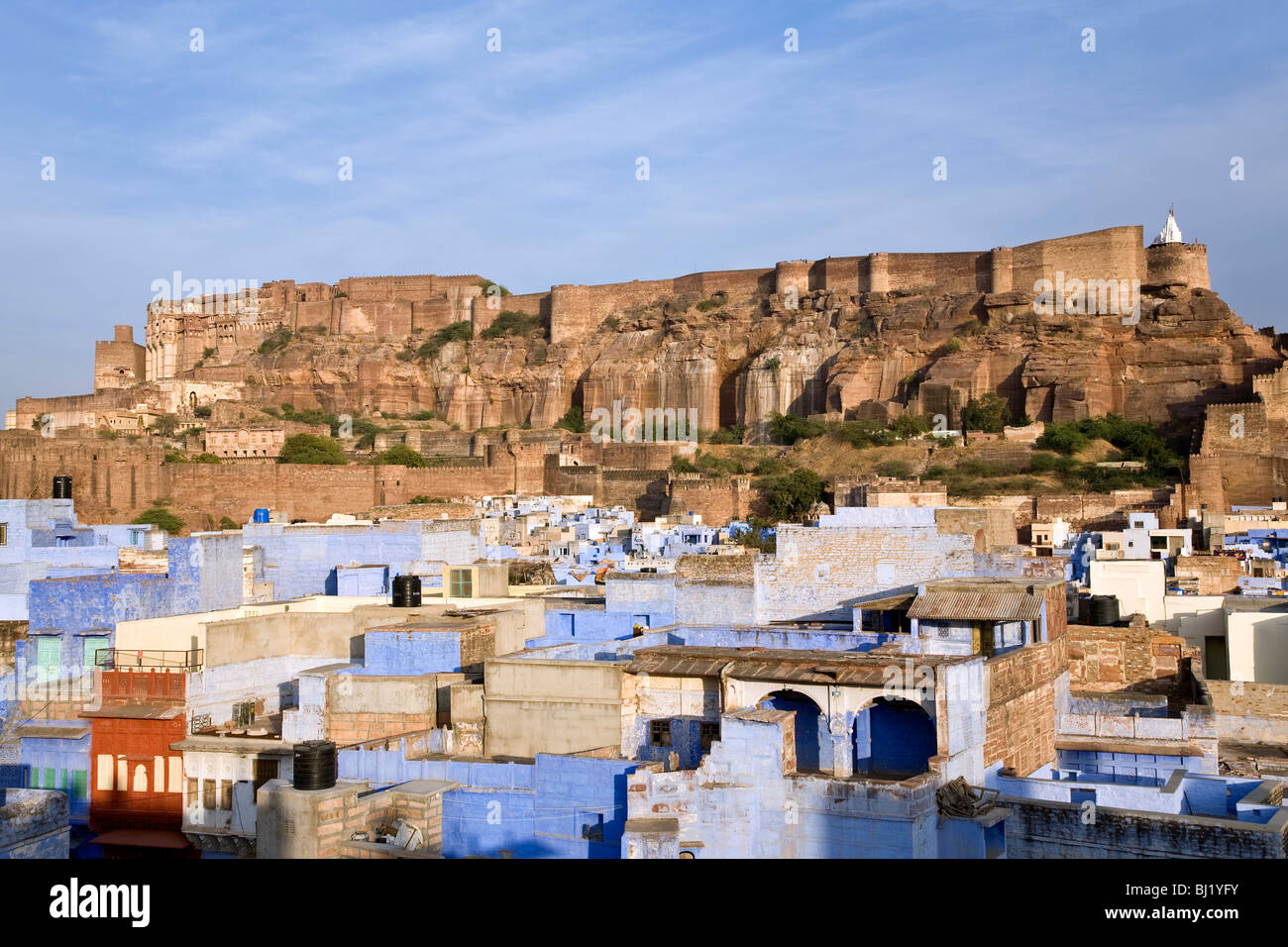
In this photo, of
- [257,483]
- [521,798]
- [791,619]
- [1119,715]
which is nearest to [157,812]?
[521,798]

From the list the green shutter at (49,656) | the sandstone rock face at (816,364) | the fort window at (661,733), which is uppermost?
the sandstone rock face at (816,364)

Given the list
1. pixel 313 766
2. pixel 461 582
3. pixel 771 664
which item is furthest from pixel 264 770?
pixel 461 582

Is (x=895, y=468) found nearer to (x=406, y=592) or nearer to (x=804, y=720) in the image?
(x=406, y=592)

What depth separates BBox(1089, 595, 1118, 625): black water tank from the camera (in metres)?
15.2

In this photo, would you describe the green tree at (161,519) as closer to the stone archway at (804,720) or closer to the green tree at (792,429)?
the green tree at (792,429)

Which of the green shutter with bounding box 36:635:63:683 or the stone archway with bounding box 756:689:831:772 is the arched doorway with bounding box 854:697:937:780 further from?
the green shutter with bounding box 36:635:63:683

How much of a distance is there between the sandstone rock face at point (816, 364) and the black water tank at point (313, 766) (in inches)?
1345

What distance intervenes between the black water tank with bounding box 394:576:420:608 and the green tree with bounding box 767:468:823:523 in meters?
21.1

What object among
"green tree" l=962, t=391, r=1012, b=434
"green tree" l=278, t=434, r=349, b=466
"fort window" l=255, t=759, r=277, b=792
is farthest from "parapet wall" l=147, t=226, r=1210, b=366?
"fort window" l=255, t=759, r=277, b=792

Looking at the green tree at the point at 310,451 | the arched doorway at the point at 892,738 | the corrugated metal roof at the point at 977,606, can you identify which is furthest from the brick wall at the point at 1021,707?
the green tree at the point at 310,451

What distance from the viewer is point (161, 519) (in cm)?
3572

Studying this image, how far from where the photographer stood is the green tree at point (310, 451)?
42000mm

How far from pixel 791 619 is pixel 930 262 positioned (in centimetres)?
3693

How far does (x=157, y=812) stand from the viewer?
33.4 feet
